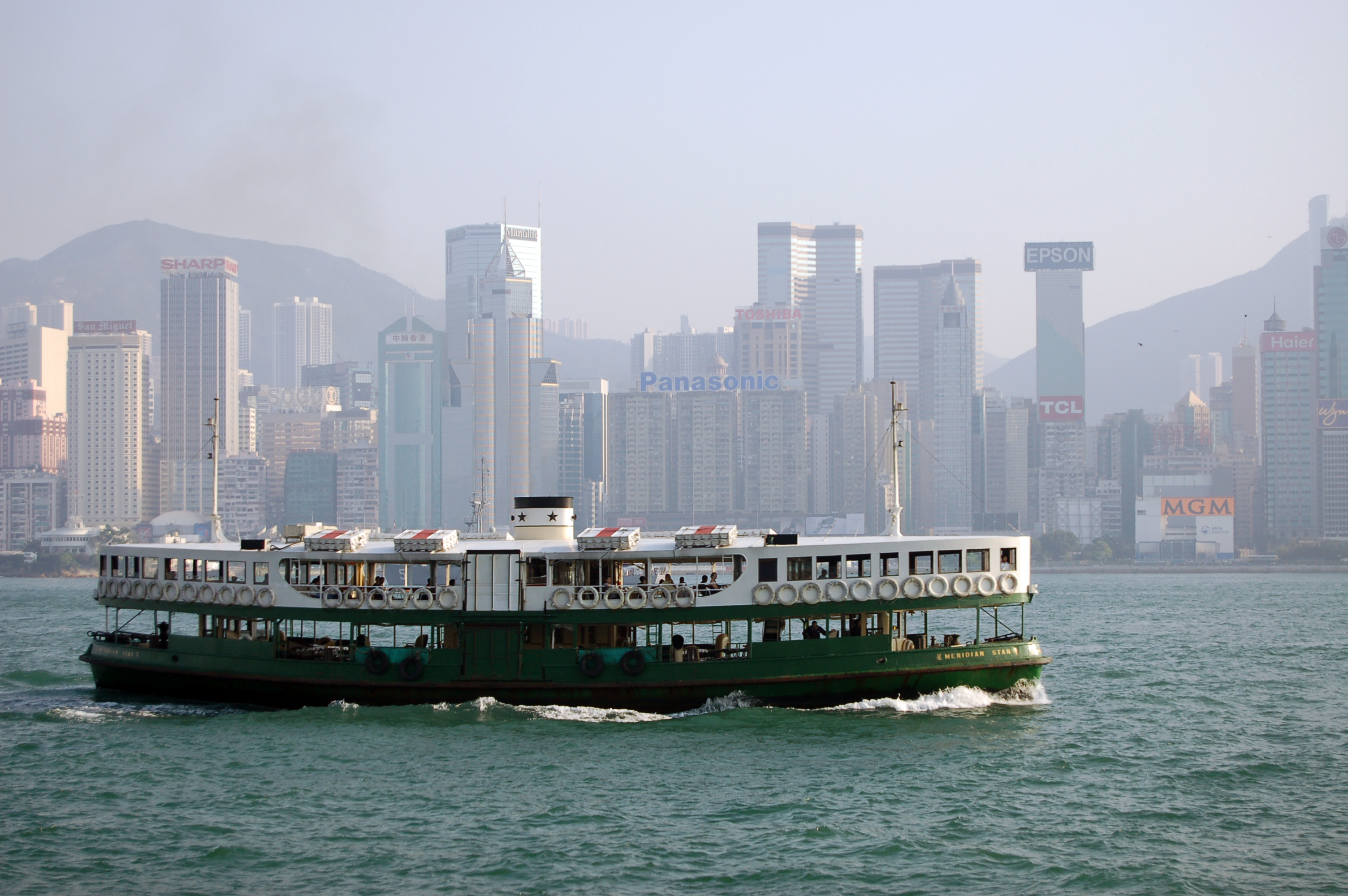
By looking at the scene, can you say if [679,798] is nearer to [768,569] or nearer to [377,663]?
[768,569]

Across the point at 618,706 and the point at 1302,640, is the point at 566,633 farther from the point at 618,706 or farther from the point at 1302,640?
the point at 1302,640

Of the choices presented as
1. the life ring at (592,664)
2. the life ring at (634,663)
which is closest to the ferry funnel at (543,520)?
the life ring at (592,664)

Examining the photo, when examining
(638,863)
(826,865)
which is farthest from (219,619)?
(826,865)

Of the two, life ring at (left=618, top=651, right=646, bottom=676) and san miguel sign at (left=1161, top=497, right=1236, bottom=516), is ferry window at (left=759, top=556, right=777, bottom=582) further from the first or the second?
san miguel sign at (left=1161, top=497, right=1236, bottom=516)

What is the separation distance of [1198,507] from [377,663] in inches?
7313

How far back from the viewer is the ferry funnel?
114 feet

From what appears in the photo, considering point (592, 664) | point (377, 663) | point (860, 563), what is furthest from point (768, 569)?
point (377, 663)

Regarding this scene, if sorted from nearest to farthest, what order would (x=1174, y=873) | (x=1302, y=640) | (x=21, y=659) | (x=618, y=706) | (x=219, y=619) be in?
(x=1174, y=873)
(x=618, y=706)
(x=219, y=619)
(x=21, y=659)
(x=1302, y=640)

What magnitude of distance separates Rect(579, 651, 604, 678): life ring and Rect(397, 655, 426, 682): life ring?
3853 mm

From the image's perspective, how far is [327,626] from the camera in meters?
61.9

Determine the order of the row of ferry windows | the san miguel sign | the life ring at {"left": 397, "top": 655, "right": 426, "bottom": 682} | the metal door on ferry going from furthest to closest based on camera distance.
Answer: the san miguel sign → the row of ferry windows → the life ring at {"left": 397, "top": 655, "right": 426, "bottom": 682} → the metal door on ferry

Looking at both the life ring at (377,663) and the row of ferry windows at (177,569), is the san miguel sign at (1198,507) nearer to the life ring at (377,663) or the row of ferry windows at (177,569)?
the row of ferry windows at (177,569)

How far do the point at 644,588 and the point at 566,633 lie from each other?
221 centimetres

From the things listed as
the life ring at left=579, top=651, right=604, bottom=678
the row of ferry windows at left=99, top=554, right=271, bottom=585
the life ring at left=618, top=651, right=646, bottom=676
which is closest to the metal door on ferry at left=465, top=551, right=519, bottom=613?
the life ring at left=579, top=651, right=604, bottom=678
